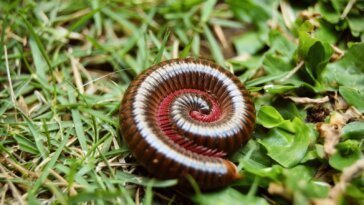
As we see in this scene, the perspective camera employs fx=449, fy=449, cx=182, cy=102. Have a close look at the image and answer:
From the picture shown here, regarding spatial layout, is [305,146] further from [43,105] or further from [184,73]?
[43,105]

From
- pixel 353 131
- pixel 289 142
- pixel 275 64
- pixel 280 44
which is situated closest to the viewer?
pixel 353 131

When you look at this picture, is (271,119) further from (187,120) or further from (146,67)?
(146,67)

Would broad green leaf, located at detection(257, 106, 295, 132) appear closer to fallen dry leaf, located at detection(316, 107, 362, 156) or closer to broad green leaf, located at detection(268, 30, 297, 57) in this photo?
fallen dry leaf, located at detection(316, 107, 362, 156)

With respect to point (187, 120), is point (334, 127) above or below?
below

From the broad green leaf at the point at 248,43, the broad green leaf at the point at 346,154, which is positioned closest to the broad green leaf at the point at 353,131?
the broad green leaf at the point at 346,154

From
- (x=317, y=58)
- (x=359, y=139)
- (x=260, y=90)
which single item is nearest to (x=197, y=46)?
(x=260, y=90)

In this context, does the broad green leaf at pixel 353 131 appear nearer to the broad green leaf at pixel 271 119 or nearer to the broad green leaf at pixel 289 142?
the broad green leaf at pixel 289 142

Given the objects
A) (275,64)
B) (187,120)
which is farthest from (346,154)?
(187,120)
